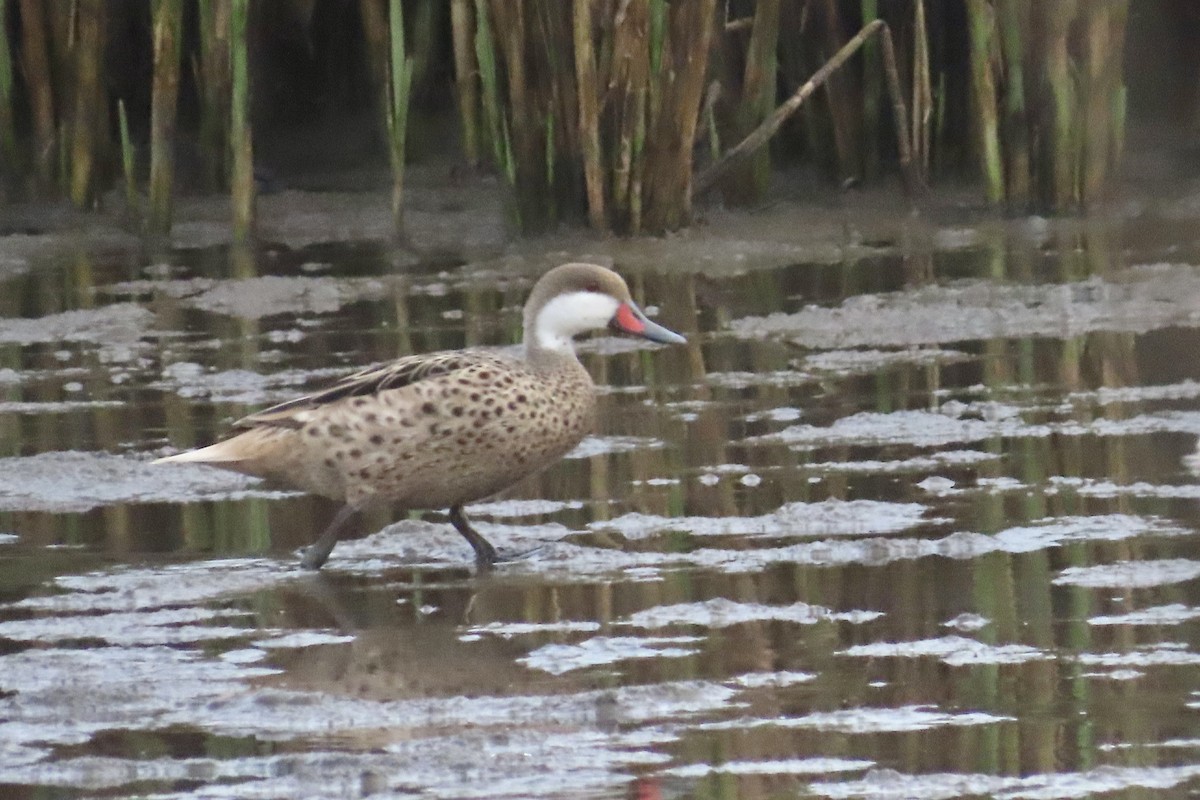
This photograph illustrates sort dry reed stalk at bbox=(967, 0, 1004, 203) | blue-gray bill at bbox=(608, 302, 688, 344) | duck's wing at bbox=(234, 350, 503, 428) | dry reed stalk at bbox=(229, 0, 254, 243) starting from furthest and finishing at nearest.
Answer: dry reed stalk at bbox=(967, 0, 1004, 203) < dry reed stalk at bbox=(229, 0, 254, 243) < blue-gray bill at bbox=(608, 302, 688, 344) < duck's wing at bbox=(234, 350, 503, 428)

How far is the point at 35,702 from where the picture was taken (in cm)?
448

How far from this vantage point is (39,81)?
11.2 m

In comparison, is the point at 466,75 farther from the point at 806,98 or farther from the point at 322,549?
the point at 322,549

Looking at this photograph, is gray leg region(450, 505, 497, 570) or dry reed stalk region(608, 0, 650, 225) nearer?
gray leg region(450, 505, 497, 570)

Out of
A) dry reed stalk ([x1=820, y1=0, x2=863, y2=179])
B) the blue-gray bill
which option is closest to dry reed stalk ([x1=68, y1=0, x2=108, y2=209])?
dry reed stalk ([x1=820, y1=0, x2=863, y2=179])

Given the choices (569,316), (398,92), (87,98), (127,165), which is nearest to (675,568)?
(569,316)

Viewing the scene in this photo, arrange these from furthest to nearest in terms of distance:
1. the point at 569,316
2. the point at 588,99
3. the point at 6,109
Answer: the point at 6,109 → the point at 588,99 → the point at 569,316

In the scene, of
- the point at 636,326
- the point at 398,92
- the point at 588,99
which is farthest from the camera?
the point at 398,92

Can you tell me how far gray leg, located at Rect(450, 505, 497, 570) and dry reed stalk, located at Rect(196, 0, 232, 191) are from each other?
5.40m

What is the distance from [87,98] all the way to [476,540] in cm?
593

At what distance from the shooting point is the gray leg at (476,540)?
5762 millimetres

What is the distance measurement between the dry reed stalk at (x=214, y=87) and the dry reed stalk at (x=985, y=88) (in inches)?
123

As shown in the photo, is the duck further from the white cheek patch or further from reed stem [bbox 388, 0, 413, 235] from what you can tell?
reed stem [bbox 388, 0, 413, 235]

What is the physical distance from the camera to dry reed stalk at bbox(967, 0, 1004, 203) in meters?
10.6
